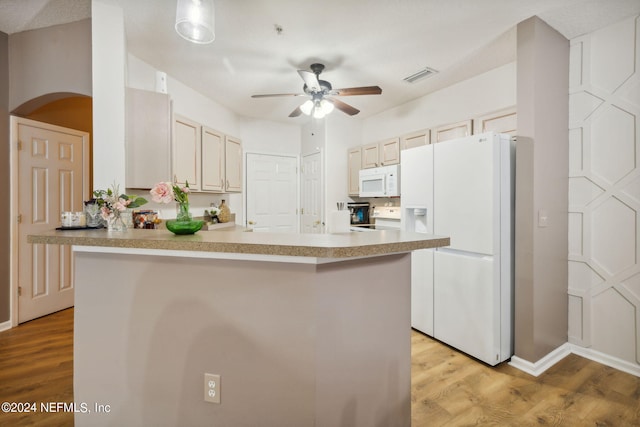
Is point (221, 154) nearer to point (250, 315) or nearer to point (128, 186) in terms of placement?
point (128, 186)

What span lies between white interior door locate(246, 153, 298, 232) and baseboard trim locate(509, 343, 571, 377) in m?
3.62

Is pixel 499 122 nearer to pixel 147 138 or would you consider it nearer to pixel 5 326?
pixel 147 138

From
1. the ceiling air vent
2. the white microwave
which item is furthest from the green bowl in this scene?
the ceiling air vent

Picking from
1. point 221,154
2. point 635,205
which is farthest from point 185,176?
point 635,205

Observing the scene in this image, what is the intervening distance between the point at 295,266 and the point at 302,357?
394 mm

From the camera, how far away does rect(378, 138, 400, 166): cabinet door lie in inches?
153

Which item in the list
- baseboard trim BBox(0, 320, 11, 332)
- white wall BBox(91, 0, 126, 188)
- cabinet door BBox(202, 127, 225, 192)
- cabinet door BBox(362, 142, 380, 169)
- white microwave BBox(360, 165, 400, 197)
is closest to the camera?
white wall BBox(91, 0, 126, 188)

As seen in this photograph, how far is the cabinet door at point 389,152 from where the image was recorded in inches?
153

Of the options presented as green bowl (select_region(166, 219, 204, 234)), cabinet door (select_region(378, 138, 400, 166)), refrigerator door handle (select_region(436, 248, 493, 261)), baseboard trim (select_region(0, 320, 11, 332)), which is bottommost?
baseboard trim (select_region(0, 320, 11, 332))

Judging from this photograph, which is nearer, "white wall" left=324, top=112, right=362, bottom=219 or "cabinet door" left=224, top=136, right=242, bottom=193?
"cabinet door" left=224, top=136, right=242, bottom=193

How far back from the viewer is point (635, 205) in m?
2.22

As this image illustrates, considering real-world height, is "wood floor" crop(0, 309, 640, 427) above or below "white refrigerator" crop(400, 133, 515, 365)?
below

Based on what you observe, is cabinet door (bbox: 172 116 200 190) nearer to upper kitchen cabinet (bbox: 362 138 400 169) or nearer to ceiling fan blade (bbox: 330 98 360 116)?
ceiling fan blade (bbox: 330 98 360 116)

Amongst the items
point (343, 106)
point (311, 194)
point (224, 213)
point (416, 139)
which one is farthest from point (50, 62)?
point (416, 139)
